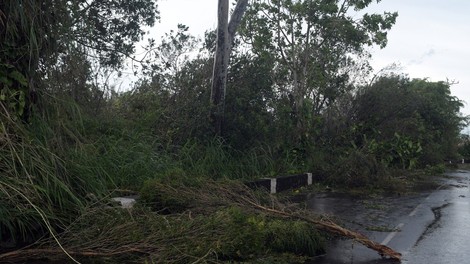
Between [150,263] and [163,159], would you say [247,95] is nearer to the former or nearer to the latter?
[163,159]

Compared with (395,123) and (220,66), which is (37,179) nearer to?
(220,66)

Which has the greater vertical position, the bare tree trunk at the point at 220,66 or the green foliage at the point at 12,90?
the bare tree trunk at the point at 220,66

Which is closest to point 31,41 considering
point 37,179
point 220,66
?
point 37,179

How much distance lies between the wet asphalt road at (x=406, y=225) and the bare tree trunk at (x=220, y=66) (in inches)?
134

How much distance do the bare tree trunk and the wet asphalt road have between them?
340cm

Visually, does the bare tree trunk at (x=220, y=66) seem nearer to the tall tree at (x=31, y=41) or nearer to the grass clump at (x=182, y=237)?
the tall tree at (x=31, y=41)

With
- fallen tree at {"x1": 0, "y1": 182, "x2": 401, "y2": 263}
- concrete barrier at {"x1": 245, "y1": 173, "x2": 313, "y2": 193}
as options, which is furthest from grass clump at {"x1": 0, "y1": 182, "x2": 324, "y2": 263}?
concrete barrier at {"x1": 245, "y1": 173, "x2": 313, "y2": 193}

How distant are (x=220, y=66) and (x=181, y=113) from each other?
5.77ft

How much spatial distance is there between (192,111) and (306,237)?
8102 millimetres

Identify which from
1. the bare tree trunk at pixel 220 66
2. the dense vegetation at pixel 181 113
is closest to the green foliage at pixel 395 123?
the dense vegetation at pixel 181 113

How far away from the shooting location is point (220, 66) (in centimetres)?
1500

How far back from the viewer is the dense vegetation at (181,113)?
23.5 ft

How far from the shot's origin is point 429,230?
9422 mm

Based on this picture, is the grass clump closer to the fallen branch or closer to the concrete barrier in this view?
the fallen branch
